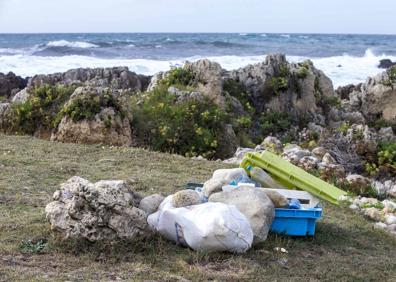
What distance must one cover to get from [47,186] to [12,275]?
243cm

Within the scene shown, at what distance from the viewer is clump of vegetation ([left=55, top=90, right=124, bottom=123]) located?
Result: 9.79 m

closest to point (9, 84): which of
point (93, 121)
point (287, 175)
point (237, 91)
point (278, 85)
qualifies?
point (237, 91)

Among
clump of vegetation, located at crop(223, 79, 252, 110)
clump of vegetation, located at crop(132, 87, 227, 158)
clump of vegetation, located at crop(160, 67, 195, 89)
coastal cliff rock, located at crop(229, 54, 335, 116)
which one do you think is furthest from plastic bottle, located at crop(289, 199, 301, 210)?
coastal cliff rock, located at crop(229, 54, 335, 116)

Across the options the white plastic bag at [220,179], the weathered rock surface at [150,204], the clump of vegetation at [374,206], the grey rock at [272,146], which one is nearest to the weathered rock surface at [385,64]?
the grey rock at [272,146]

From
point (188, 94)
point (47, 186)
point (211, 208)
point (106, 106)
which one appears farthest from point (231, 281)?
point (188, 94)

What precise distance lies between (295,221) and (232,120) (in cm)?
661

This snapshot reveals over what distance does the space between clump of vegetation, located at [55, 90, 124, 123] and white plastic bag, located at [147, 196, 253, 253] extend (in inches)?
208

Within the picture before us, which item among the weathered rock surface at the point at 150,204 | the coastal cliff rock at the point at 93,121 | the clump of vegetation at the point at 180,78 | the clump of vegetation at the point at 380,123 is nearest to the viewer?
the weathered rock surface at the point at 150,204

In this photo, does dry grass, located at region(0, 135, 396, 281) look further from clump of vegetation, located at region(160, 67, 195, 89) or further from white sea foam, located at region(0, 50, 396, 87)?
white sea foam, located at region(0, 50, 396, 87)

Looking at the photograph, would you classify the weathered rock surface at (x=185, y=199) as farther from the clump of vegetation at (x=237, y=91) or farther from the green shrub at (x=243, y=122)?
the clump of vegetation at (x=237, y=91)

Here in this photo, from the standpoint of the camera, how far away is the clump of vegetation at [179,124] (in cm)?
989

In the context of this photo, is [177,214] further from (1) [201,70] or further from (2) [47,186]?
(1) [201,70]

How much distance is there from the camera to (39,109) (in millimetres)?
10492

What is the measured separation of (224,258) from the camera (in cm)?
443
